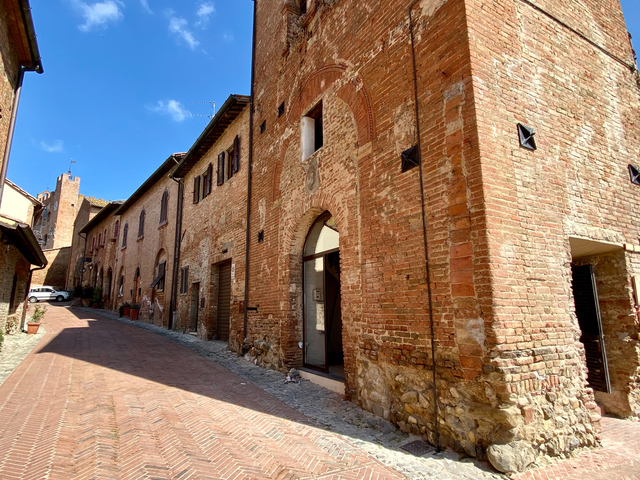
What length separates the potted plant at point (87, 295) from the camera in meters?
27.1

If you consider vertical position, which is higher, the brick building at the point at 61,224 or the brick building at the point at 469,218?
the brick building at the point at 61,224

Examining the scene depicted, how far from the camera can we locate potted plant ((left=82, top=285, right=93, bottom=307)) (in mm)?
27094

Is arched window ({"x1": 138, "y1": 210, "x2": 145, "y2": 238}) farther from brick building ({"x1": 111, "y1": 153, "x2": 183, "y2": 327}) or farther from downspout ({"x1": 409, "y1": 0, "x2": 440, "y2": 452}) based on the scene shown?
downspout ({"x1": 409, "y1": 0, "x2": 440, "y2": 452})

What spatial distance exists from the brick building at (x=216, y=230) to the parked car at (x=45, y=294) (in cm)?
2095

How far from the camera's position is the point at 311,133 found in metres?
7.63

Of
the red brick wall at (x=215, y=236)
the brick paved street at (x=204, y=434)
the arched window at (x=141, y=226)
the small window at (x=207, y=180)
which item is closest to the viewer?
the brick paved street at (x=204, y=434)

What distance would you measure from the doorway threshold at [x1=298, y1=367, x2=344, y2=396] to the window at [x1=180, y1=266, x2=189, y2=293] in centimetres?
804

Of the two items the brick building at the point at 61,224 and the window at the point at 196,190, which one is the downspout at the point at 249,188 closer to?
the window at the point at 196,190

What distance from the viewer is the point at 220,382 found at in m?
6.59

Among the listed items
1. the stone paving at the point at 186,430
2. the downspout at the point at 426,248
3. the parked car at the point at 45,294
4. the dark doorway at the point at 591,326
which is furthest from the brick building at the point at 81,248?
the dark doorway at the point at 591,326

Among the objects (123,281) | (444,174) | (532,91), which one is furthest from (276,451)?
(123,281)

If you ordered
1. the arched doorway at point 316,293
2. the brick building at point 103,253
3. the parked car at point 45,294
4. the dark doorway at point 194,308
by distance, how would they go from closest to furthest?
the arched doorway at point 316,293
the dark doorway at point 194,308
the brick building at point 103,253
the parked car at point 45,294

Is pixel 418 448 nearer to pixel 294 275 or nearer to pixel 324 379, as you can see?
pixel 324 379

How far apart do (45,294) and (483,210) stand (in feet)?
113
